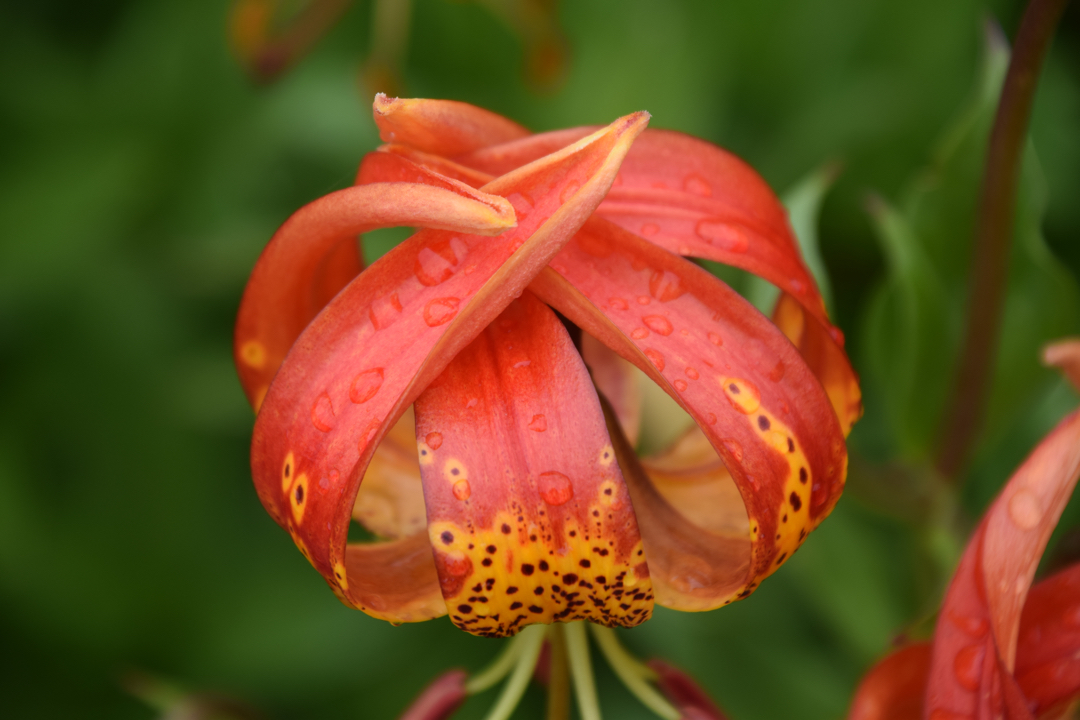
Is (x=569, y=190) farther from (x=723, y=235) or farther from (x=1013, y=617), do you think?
(x=1013, y=617)

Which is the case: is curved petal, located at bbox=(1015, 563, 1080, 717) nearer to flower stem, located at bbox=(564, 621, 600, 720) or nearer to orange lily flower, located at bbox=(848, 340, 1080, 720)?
orange lily flower, located at bbox=(848, 340, 1080, 720)

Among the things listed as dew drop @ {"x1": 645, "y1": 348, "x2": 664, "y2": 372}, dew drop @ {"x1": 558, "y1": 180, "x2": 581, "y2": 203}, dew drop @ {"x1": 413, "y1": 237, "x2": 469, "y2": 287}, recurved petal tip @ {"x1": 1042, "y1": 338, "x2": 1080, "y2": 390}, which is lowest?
recurved petal tip @ {"x1": 1042, "y1": 338, "x2": 1080, "y2": 390}

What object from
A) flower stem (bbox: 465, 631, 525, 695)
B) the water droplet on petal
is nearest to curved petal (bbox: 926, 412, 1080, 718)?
the water droplet on petal

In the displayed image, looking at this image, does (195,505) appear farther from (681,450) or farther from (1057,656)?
(1057,656)

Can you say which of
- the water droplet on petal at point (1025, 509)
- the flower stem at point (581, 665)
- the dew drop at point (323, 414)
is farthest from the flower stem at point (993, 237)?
the dew drop at point (323, 414)

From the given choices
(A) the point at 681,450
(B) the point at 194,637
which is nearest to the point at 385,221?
(A) the point at 681,450

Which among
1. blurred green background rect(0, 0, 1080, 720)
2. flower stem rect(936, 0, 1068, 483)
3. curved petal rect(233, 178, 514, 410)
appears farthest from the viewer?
blurred green background rect(0, 0, 1080, 720)
